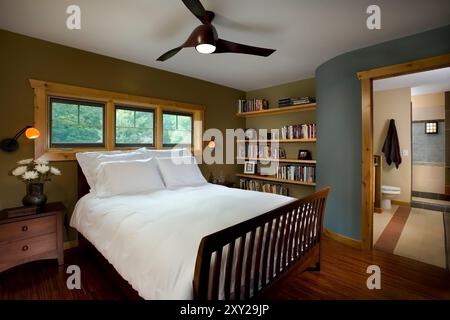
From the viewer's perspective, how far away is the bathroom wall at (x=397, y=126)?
14.7 feet

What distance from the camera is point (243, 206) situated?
6.28 ft

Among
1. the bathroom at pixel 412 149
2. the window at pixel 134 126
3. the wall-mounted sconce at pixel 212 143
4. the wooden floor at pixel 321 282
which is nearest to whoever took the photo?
the wooden floor at pixel 321 282

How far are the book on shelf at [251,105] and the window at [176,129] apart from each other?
45.0 inches

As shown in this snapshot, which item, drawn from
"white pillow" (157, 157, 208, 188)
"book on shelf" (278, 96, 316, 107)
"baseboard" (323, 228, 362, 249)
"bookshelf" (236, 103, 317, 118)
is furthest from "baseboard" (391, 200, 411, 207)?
"white pillow" (157, 157, 208, 188)

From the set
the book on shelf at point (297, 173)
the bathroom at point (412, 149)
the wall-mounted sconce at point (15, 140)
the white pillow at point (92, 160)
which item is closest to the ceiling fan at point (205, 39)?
the white pillow at point (92, 160)

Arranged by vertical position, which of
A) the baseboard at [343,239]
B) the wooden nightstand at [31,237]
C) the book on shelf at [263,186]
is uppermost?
the book on shelf at [263,186]

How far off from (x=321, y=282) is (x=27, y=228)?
277cm

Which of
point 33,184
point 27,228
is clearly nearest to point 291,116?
point 33,184

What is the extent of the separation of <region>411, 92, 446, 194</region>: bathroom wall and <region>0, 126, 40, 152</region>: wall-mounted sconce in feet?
21.4

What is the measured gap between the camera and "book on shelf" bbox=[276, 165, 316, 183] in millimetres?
3656

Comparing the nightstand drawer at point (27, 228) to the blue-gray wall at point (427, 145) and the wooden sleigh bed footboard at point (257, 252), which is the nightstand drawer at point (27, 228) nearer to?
the wooden sleigh bed footboard at point (257, 252)
